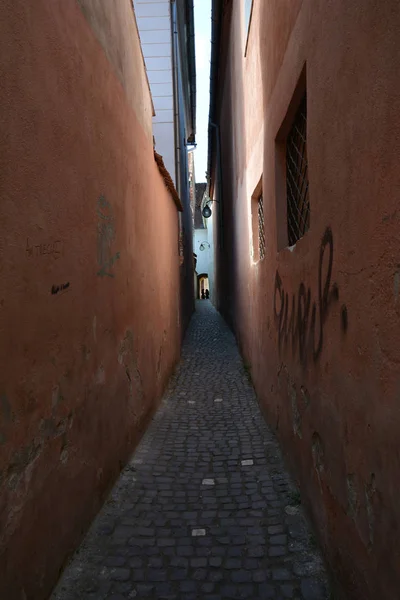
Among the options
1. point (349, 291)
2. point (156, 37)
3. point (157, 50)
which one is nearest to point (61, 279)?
point (349, 291)

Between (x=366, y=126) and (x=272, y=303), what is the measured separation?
2.93 meters

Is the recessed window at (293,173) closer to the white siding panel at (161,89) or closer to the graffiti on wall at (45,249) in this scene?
the graffiti on wall at (45,249)

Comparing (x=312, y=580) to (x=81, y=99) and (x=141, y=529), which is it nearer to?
(x=141, y=529)

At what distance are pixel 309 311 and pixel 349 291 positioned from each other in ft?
2.88

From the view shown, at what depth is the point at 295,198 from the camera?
12.3 feet

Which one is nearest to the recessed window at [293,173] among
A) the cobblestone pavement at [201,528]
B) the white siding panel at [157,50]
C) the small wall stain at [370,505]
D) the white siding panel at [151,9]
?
the small wall stain at [370,505]

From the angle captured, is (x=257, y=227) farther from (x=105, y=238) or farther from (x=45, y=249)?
(x=45, y=249)

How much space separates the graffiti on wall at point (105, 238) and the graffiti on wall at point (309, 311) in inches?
58.7

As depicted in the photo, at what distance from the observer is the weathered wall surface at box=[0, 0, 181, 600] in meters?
1.85

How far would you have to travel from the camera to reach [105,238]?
335cm

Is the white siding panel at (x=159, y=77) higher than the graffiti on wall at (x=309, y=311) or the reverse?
higher

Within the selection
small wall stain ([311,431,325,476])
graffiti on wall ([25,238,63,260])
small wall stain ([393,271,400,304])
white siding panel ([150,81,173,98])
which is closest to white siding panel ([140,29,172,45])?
white siding panel ([150,81,173,98])

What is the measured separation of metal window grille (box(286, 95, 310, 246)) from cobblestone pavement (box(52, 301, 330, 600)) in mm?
2093

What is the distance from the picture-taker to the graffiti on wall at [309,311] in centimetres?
230
